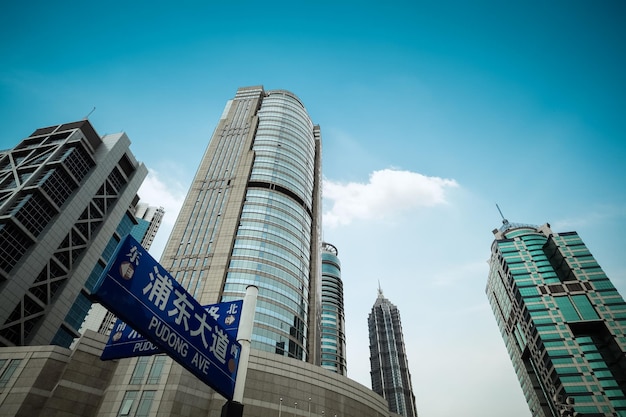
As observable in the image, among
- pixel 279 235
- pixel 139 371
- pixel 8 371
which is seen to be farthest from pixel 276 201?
pixel 8 371

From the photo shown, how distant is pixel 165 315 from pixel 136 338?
91.5 inches

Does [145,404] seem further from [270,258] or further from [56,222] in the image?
[56,222]

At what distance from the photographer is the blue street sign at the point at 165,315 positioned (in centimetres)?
459

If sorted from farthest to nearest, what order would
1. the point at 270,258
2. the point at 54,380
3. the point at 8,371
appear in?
the point at 270,258 < the point at 8,371 < the point at 54,380

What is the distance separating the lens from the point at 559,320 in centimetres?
8206

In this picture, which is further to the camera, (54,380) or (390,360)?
(390,360)

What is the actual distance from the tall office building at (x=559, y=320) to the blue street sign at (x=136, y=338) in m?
81.0

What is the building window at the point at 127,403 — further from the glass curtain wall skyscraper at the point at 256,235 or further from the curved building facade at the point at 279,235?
the curved building facade at the point at 279,235

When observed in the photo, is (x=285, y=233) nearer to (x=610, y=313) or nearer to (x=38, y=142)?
(x=38, y=142)

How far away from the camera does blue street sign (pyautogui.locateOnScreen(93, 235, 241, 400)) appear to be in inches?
181

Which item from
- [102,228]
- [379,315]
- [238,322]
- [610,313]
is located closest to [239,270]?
[102,228]

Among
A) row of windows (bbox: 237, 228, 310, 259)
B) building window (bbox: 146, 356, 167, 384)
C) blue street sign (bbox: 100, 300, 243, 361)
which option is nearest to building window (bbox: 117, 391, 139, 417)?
building window (bbox: 146, 356, 167, 384)

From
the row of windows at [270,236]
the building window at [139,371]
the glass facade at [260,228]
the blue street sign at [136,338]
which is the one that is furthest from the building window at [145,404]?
the row of windows at [270,236]

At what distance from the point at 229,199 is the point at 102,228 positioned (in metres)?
24.9
